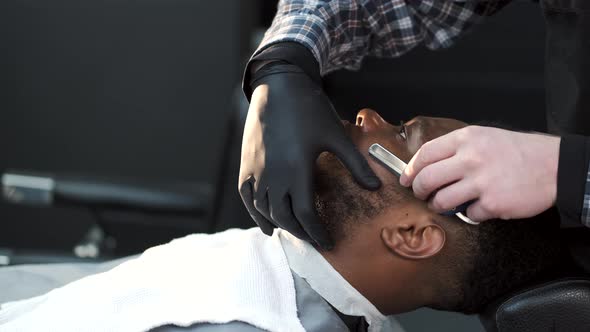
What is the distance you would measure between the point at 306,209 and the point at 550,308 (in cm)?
45

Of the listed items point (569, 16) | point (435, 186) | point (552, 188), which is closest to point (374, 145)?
point (435, 186)

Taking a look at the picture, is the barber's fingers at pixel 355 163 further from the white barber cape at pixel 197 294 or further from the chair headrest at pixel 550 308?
the chair headrest at pixel 550 308

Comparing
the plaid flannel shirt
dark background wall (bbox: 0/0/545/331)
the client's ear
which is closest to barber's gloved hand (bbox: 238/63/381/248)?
the client's ear

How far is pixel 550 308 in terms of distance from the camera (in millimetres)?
1352

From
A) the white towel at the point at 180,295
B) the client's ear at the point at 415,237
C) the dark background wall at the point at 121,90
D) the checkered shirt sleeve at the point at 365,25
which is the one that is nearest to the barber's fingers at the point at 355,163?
the client's ear at the point at 415,237

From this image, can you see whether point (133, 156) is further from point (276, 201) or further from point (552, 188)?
point (552, 188)

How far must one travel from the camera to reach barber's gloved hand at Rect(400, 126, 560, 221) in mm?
1275

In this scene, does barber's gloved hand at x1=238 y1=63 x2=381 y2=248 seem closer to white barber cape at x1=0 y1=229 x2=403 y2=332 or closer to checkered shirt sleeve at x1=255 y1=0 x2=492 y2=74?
white barber cape at x1=0 y1=229 x2=403 y2=332

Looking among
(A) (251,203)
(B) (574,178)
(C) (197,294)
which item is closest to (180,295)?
(C) (197,294)

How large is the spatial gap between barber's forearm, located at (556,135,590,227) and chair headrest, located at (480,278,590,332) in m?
0.13

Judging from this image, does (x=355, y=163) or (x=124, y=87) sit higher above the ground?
(x=355, y=163)

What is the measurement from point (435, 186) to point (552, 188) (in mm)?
188

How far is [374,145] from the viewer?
1486 millimetres

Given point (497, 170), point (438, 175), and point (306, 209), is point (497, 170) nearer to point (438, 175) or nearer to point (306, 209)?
point (438, 175)
